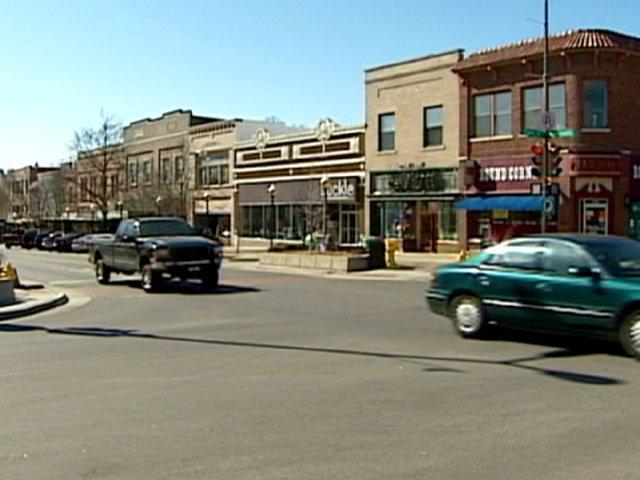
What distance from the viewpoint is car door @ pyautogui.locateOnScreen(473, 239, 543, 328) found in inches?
478

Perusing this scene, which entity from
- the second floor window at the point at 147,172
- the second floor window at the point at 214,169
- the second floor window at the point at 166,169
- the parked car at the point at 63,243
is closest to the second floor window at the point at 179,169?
the second floor window at the point at 166,169

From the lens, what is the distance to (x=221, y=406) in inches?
329

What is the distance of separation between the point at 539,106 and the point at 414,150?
7.66 meters

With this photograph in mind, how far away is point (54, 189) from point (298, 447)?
305 ft

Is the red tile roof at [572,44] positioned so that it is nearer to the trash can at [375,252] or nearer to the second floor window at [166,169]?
the trash can at [375,252]

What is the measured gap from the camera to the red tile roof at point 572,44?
115ft

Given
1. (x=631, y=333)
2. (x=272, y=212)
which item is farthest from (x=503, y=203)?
(x=631, y=333)

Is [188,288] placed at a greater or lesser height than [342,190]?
lesser

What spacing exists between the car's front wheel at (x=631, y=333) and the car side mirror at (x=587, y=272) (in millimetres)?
670

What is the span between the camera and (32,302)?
63.4ft

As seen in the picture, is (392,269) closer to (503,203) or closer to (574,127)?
(503,203)

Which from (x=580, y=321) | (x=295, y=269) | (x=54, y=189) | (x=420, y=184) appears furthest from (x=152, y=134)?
(x=580, y=321)

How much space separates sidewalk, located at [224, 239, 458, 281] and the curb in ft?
35.3

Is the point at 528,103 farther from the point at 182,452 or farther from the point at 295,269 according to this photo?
the point at 182,452
